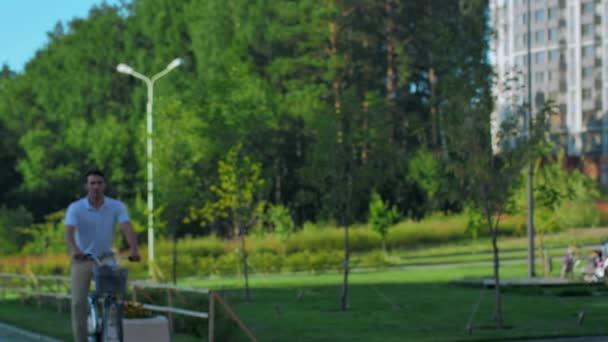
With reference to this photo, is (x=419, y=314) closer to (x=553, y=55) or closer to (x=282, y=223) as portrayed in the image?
(x=282, y=223)

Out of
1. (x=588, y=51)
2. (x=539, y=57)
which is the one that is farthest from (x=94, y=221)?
(x=539, y=57)

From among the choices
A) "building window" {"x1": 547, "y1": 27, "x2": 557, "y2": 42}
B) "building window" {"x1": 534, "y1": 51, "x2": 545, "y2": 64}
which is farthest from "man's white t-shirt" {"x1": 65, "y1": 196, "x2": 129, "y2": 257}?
"building window" {"x1": 534, "y1": 51, "x2": 545, "y2": 64}

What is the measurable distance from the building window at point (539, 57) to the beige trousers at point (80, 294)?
136218 millimetres

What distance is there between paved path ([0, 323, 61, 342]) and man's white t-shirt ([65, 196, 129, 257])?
702 centimetres

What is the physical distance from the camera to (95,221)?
40.1 feet

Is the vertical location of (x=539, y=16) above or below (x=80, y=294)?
above

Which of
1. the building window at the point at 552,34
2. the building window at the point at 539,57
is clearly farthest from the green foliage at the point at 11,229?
the building window at the point at 539,57

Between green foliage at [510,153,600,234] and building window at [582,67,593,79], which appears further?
building window at [582,67,593,79]

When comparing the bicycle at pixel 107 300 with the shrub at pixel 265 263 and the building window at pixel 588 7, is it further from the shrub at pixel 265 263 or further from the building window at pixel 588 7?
the building window at pixel 588 7

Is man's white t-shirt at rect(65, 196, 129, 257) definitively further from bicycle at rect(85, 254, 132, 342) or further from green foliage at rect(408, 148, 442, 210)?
green foliage at rect(408, 148, 442, 210)

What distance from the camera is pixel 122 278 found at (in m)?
11.6

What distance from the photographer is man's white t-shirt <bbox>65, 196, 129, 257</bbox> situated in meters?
12.2

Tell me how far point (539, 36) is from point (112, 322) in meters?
138

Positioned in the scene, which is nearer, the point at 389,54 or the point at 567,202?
the point at 567,202
